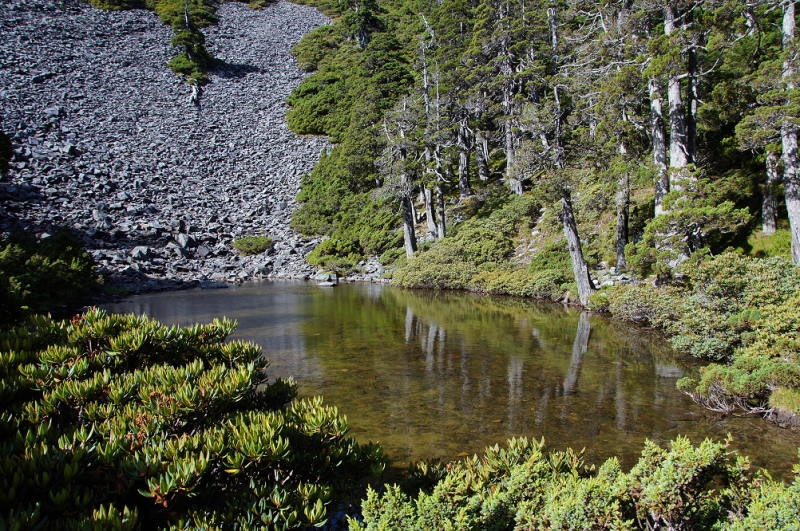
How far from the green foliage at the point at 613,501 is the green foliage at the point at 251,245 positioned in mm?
33412

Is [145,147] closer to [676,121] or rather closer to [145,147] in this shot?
[145,147]

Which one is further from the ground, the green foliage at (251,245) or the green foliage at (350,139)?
the green foliage at (350,139)

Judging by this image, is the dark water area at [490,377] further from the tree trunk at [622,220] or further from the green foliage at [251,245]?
the green foliage at [251,245]

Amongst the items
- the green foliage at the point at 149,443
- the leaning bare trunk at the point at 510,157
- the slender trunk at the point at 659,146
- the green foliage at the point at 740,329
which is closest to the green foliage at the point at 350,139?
the leaning bare trunk at the point at 510,157

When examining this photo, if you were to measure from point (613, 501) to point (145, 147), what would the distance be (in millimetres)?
51030

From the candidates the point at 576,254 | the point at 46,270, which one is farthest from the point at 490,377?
the point at 46,270

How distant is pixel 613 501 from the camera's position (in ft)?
10.6

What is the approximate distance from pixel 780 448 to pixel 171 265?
31709 mm

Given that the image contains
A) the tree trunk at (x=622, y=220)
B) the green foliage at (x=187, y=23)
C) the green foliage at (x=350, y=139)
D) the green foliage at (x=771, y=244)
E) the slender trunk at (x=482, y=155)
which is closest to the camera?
the green foliage at (x=771, y=244)

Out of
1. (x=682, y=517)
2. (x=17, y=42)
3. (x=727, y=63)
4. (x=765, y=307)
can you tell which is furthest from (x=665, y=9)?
(x=17, y=42)

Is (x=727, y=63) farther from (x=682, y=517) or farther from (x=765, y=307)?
(x=682, y=517)

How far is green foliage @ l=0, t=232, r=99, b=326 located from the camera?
16.2 metres

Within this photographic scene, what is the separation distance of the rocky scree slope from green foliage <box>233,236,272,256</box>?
0.81 meters

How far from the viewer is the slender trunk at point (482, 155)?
34906 mm
